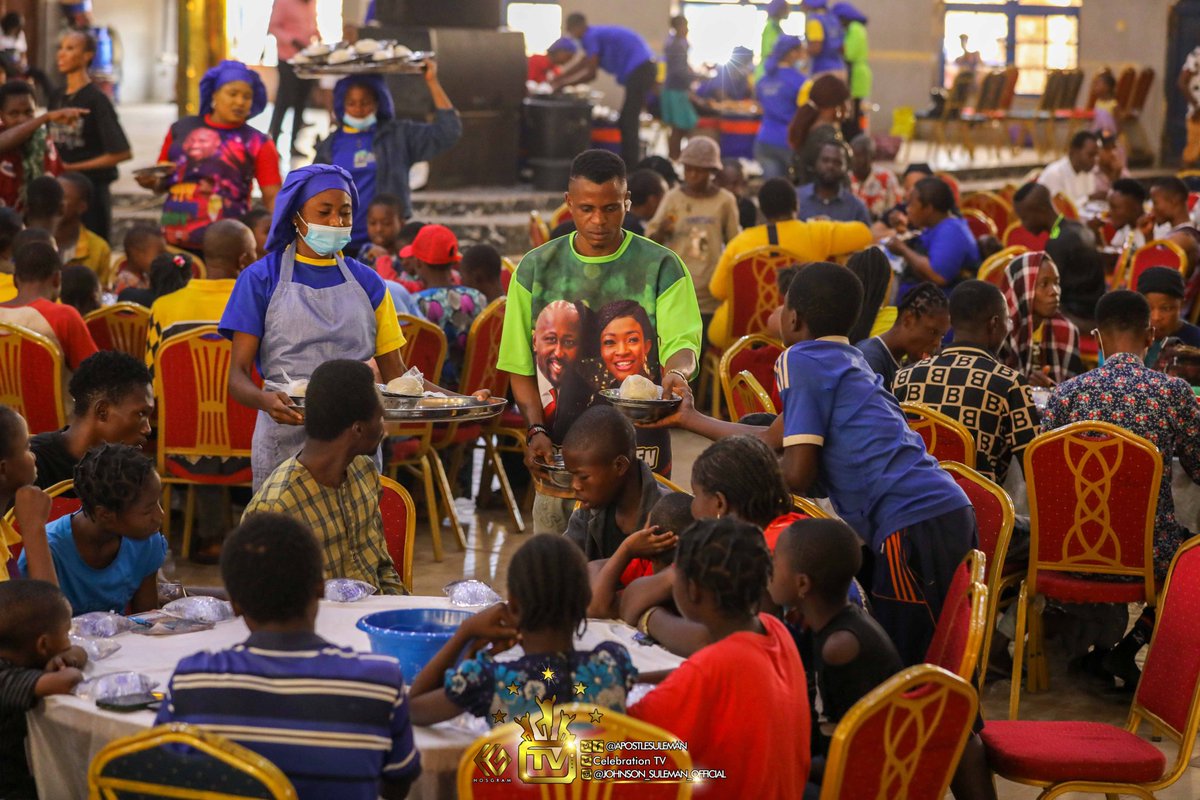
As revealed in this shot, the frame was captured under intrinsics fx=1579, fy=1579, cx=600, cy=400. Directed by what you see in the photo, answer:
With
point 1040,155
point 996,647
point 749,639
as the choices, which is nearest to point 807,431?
point 749,639

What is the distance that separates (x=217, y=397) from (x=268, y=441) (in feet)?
4.62

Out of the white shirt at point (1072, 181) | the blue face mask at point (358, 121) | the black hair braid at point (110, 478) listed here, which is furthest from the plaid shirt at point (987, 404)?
the white shirt at point (1072, 181)

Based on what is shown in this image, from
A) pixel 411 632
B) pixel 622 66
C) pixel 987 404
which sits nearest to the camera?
pixel 411 632

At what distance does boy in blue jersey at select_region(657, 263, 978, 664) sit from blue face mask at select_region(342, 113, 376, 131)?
14.4 ft

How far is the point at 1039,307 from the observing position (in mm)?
6188

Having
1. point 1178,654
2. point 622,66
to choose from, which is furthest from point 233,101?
point 622,66

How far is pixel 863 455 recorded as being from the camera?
3.59 metres

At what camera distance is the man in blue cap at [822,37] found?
1612cm

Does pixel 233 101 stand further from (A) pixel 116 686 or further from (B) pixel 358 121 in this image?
(A) pixel 116 686

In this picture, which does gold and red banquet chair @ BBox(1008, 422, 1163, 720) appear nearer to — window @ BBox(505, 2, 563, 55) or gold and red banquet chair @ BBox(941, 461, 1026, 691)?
gold and red banquet chair @ BBox(941, 461, 1026, 691)

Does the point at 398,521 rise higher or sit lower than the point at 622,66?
lower

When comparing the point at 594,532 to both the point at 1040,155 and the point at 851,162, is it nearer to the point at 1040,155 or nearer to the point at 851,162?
the point at 851,162

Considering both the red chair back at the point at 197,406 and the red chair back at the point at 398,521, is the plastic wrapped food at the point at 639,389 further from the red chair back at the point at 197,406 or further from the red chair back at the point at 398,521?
the red chair back at the point at 197,406

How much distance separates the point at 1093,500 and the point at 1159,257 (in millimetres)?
3935
